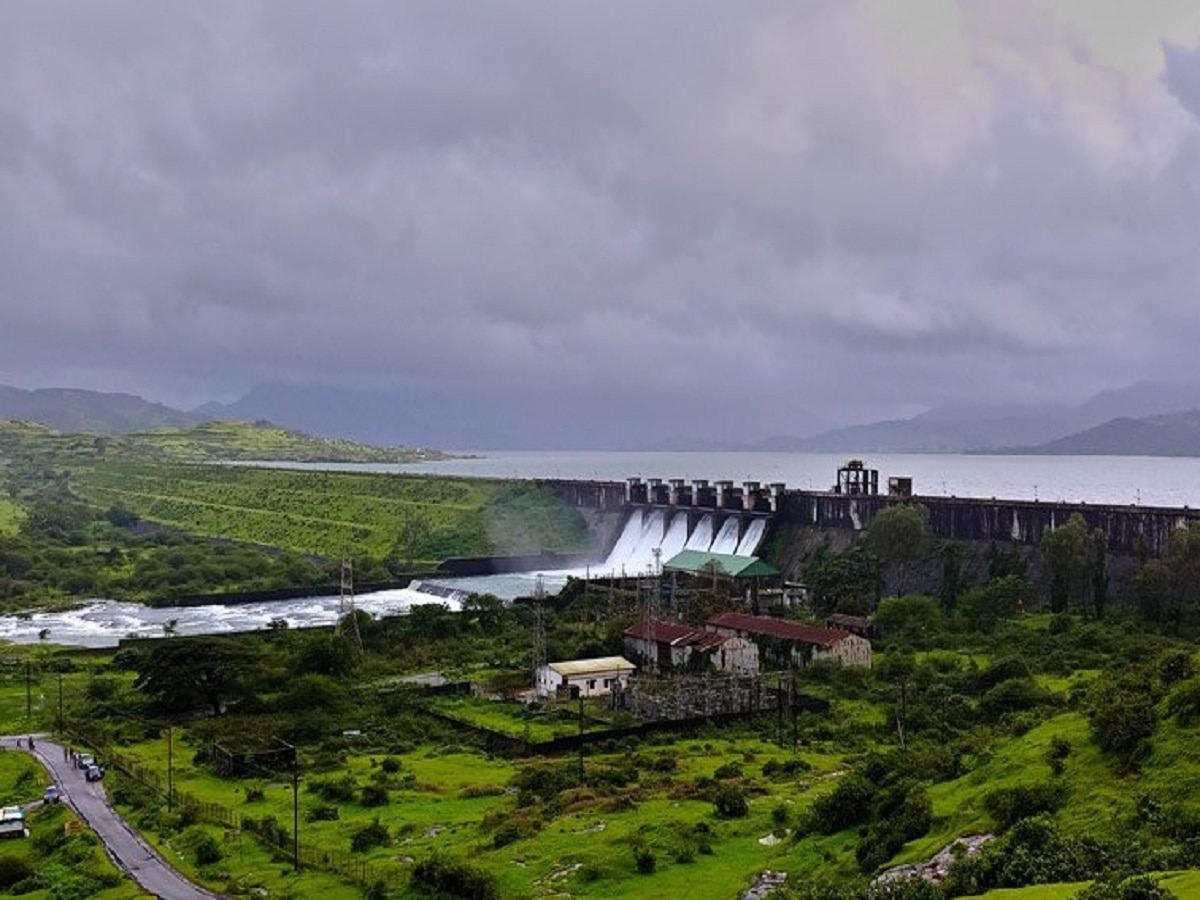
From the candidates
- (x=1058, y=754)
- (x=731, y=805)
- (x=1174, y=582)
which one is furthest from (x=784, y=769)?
(x=1174, y=582)

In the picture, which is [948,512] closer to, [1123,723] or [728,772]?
[728,772]

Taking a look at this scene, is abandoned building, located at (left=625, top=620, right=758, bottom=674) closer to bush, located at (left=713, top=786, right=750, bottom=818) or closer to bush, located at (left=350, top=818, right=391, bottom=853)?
bush, located at (left=713, top=786, right=750, bottom=818)

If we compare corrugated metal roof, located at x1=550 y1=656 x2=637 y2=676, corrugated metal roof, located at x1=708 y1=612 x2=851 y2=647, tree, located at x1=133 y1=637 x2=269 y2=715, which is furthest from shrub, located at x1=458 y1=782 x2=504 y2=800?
corrugated metal roof, located at x1=708 y1=612 x2=851 y2=647

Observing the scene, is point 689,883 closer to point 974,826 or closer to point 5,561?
point 974,826

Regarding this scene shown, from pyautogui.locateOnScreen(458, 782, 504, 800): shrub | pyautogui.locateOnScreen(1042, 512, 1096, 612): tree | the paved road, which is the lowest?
the paved road

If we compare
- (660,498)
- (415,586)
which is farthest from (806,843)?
(660,498)

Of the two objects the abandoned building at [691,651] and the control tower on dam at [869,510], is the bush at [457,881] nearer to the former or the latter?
the abandoned building at [691,651]
